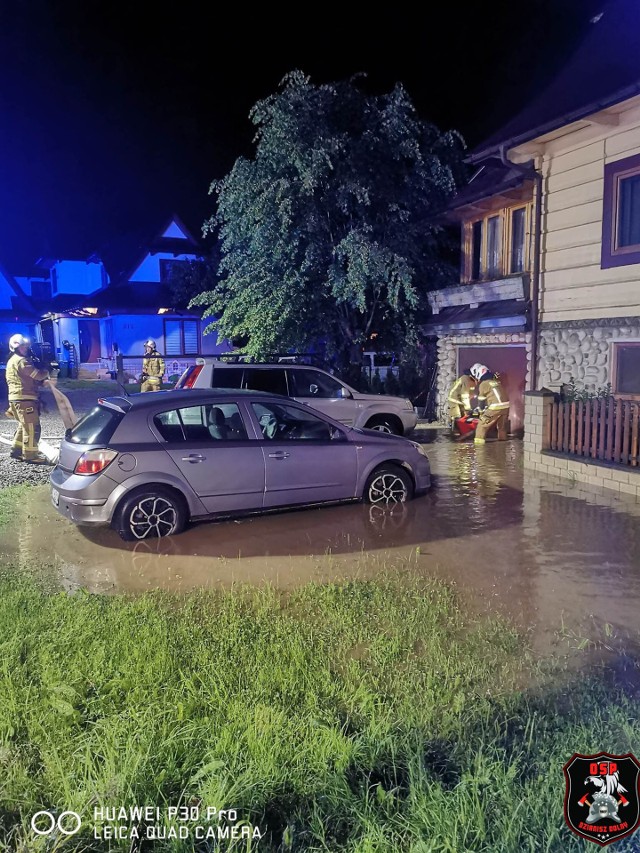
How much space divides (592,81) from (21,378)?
36.6 ft

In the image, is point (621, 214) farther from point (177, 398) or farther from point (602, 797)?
point (602, 797)

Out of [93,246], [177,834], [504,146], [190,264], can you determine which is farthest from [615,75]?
[93,246]

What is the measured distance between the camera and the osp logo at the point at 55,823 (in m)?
2.70

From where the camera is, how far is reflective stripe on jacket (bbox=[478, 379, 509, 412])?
13.6 m

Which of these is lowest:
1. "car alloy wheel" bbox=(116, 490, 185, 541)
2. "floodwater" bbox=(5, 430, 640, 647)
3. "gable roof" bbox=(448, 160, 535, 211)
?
"floodwater" bbox=(5, 430, 640, 647)

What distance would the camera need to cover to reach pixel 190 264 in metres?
31.7

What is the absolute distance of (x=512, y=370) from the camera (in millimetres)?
15023

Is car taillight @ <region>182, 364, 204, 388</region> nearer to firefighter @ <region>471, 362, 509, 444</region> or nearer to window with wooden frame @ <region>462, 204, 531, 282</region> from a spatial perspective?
firefighter @ <region>471, 362, 509, 444</region>

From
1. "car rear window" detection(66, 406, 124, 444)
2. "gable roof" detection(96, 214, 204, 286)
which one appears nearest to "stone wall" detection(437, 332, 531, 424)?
"car rear window" detection(66, 406, 124, 444)

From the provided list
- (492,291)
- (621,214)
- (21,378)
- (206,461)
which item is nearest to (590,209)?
(621,214)

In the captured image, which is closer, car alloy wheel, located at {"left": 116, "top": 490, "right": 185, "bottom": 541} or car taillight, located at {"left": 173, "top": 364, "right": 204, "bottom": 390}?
car alloy wheel, located at {"left": 116, "top": 490, "right": 185, "bottom": 541}

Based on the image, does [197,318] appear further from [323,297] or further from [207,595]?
[207,595]

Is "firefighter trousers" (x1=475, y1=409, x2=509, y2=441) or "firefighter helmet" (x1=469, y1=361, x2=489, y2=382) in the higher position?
"firefighter helmet" (x1=469, y1=361, x2=489, y2=382)

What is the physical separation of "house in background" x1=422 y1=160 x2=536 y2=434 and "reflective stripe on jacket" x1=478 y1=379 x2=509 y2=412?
0.66m
